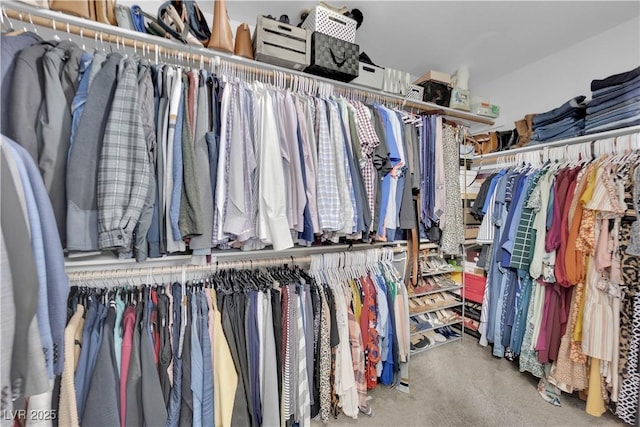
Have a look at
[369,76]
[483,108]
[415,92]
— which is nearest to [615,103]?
[483,108]

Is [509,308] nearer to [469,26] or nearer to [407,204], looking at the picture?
[407,204]

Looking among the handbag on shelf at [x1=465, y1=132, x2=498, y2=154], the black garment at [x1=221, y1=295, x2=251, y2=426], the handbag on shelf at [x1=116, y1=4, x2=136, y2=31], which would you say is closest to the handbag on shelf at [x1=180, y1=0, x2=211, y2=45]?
the handbag on shelf at [x1=116, y1=4, x2=136, y2=31]

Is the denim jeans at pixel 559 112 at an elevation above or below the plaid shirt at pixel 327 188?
above

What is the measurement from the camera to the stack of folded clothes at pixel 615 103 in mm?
1442

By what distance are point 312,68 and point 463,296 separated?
2311 mm

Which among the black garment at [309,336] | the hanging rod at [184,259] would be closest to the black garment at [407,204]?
the hanging rod at [184,259]

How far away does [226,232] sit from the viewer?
108 centimetres

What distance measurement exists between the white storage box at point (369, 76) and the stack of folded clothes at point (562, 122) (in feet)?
4.35

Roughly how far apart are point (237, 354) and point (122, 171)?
92cm

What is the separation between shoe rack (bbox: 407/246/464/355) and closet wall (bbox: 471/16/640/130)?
5.08ft

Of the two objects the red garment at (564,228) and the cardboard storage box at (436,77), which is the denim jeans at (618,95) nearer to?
the red garment at (564,228)

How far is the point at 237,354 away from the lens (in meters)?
1.18

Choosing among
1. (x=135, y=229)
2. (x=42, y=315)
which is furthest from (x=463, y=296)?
(x=42, y=315)

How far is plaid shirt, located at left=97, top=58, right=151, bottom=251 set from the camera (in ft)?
2.83
